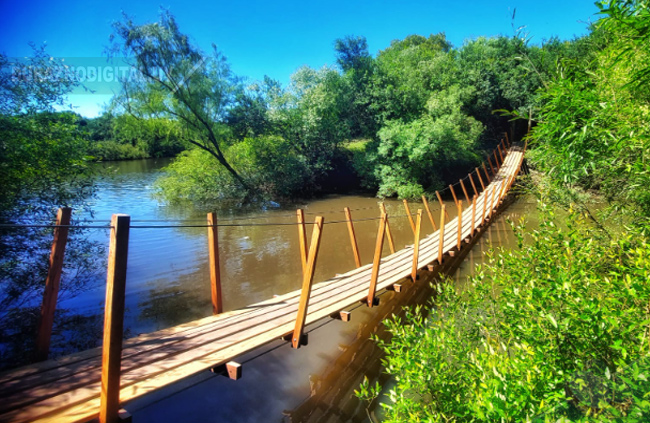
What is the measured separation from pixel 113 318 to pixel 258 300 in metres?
4.43

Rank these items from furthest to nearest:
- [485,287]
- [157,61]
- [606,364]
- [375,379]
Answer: [157,61] < [375,379] < [485,287] < [606,364]

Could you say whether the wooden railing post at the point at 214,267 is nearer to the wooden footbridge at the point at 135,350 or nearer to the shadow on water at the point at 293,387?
the wooden footbridge at the point at 135,350

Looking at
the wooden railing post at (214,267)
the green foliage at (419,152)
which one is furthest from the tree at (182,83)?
the wooden railing post at (214,267)

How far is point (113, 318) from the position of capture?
6.77 ft

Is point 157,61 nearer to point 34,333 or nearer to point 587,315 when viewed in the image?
point 34,333

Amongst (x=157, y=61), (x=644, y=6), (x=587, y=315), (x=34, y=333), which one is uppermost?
(x=157, y=61)

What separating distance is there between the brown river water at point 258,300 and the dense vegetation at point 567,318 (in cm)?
103

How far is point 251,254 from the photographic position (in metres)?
9.26

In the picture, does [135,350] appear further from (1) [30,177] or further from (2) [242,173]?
(2) [242,173]

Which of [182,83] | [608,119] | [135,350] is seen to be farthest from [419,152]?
[135,350]

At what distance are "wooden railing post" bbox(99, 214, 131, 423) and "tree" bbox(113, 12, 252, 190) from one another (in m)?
13.5

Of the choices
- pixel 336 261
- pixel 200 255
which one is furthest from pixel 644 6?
pixel 200 255

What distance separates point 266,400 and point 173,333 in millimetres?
1283

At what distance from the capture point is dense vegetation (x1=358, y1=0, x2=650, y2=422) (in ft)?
5.47
